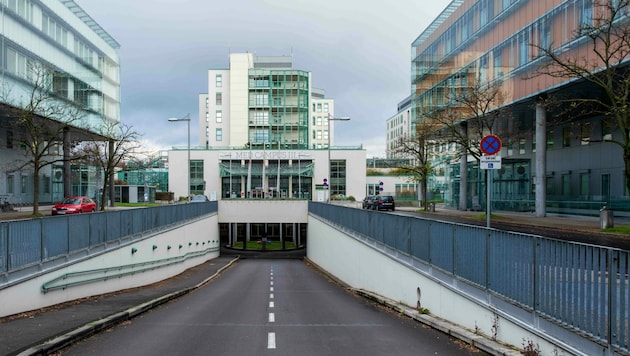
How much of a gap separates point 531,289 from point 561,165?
38.8 meters

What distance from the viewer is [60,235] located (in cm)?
1288

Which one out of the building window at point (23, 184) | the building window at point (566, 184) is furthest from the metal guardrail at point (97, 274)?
the building window at point (566, 184)

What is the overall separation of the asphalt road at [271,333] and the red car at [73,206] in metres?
22.0

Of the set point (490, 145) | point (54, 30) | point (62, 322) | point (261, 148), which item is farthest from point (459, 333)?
point (261, 148)

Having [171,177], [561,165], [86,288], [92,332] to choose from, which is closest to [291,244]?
[171,177]

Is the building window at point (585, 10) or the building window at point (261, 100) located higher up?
the building window at point (261, 100)

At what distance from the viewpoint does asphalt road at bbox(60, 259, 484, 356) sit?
25.3 ft

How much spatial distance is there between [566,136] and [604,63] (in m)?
15.5

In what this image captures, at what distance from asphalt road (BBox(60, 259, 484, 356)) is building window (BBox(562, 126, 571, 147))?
33.1 meters

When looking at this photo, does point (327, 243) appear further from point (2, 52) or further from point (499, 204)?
point (2, 52)

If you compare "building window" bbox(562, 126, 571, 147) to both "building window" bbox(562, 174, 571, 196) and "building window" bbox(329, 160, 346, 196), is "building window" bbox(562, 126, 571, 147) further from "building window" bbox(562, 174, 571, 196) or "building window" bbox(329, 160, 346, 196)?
"building window" bbox(329, 160, 346, 196)

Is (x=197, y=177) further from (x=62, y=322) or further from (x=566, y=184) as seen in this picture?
(x=62, y=322)

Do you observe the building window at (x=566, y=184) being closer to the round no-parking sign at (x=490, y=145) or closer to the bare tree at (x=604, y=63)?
the bare tree at (x=604, y=63)

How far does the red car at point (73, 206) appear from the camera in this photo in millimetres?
32344
